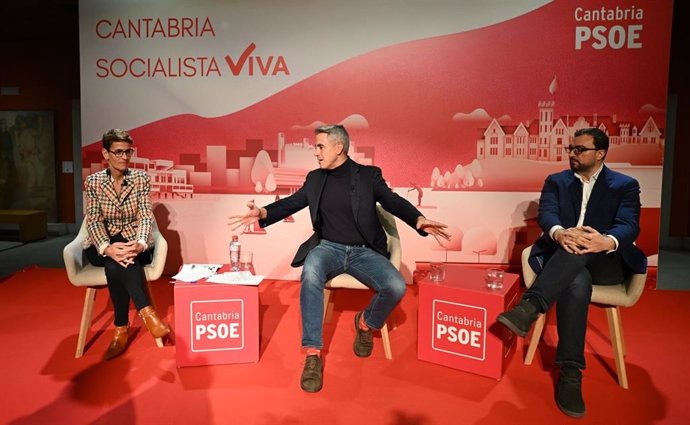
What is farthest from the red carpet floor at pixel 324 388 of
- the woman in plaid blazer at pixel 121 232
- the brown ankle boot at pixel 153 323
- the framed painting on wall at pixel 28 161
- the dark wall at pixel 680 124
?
the framed painting on wall at pixel 28 161

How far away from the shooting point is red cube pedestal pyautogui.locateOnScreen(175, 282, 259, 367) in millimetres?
2738

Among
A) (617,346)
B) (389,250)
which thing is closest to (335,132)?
(389,250)

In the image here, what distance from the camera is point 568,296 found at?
8.27 ft

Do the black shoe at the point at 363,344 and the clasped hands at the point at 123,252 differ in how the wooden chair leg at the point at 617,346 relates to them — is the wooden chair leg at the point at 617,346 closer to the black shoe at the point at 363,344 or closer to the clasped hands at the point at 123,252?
the black shoe at the point at 363,344

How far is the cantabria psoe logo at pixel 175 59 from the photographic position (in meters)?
4.59

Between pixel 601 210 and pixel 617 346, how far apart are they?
74 centimetres

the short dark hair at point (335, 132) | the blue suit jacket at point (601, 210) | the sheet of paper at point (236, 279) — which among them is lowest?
the sheet of paper at point (236, 279)

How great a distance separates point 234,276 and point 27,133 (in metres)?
6.14

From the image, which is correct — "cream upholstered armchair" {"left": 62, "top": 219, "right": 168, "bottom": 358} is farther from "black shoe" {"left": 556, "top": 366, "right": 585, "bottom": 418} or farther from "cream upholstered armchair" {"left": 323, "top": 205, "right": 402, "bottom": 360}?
"black shoe" {"left": 556, "top": 366, "right": 585, "bottom": 418}

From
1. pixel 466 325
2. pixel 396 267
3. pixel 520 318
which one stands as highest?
pixel 396 267

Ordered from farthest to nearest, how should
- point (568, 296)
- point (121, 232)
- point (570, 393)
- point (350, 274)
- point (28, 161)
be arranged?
point (28, 161)
point (121, 232)
point (350, 274)
point (568, 296)
point (570, 393)

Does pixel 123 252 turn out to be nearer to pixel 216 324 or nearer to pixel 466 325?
pixel 216 324

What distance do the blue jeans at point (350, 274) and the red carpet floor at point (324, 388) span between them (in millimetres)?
268

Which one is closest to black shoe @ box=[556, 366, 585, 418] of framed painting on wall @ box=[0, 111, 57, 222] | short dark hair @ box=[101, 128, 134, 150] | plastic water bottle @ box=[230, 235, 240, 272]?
plastic water bottle @ box=[230, 235, 240, 272]
